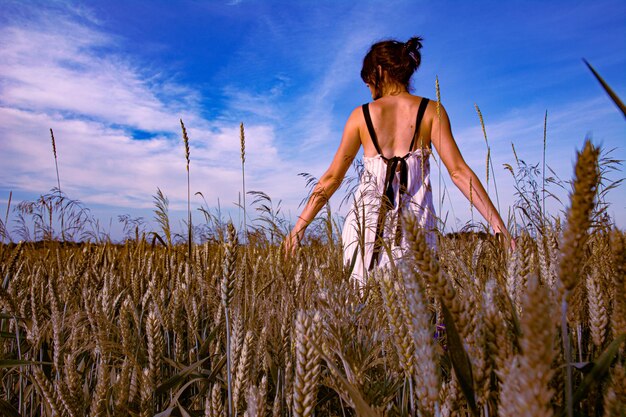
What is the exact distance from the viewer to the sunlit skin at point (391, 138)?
12.5 ft

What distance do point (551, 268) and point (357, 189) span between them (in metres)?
2.51

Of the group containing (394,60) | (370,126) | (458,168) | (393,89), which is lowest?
(458,168)

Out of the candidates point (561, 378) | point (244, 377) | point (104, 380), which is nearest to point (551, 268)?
point (561, 378)

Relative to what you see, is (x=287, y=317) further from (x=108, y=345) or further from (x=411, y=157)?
(x=411, y=157)

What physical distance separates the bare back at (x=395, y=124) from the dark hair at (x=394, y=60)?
1.15 feet

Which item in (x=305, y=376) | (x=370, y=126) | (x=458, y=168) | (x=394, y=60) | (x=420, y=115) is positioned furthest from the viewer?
(x=394, y=60)

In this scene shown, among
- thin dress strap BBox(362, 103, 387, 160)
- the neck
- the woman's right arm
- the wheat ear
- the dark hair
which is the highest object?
the dark hair

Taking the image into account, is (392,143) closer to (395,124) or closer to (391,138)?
(391,138)

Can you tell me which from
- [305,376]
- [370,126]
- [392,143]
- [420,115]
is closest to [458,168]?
[420,115]

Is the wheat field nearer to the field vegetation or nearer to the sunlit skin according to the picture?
the field vegetation

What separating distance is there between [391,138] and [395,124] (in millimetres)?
138

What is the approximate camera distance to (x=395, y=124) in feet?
13.9

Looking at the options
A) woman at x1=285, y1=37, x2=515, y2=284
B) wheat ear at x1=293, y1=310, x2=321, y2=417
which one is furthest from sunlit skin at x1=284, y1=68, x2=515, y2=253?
wheat ear at x1=293, y1=310, x2=321, y2=417

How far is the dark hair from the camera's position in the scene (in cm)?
445
